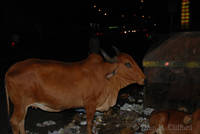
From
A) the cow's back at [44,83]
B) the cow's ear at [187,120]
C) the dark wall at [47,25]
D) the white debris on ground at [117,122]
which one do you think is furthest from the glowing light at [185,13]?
the cow's back at [44,83]

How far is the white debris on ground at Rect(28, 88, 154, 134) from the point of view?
3.91m

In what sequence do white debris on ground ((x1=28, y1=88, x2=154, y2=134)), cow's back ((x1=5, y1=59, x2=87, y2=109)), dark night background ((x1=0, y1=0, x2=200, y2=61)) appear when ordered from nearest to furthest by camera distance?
1. cow's back ((x1=5, y1=59, x2=87, y2=109))
2. white debris on ground ((x1=28, y1=88, x2=154, y2=134))
3. dark night background ((x1=0, y1=0, x2=200, y2=61))

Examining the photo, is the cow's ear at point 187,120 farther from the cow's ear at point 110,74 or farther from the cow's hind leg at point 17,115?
the cow's hind leg at point 17,115

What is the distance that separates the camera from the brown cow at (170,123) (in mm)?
2816

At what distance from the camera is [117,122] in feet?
14.1

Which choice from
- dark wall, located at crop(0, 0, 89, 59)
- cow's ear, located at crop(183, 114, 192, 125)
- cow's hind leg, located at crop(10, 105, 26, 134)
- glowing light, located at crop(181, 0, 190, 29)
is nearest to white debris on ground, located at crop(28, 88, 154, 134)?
cow's hind leg, located at crop(10, 105, 26, 134)

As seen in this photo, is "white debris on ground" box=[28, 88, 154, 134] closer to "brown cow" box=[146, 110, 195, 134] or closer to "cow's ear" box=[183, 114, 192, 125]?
"brown cow" box=[146, 110, 195, 134]

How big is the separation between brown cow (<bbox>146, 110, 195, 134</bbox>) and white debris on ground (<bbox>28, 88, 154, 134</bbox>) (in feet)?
2.17

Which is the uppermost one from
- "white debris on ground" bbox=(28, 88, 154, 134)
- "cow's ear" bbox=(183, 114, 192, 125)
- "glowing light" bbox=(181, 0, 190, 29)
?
"glowing light" bbox=(181, 0, 190, 29)

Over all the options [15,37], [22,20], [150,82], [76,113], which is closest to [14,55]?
[15,37]

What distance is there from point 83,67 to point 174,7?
12.8 m

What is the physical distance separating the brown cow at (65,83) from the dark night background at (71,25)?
1203 centimetres

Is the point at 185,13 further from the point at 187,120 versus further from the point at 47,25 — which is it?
the point at 47,25

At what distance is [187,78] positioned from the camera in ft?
14.1
